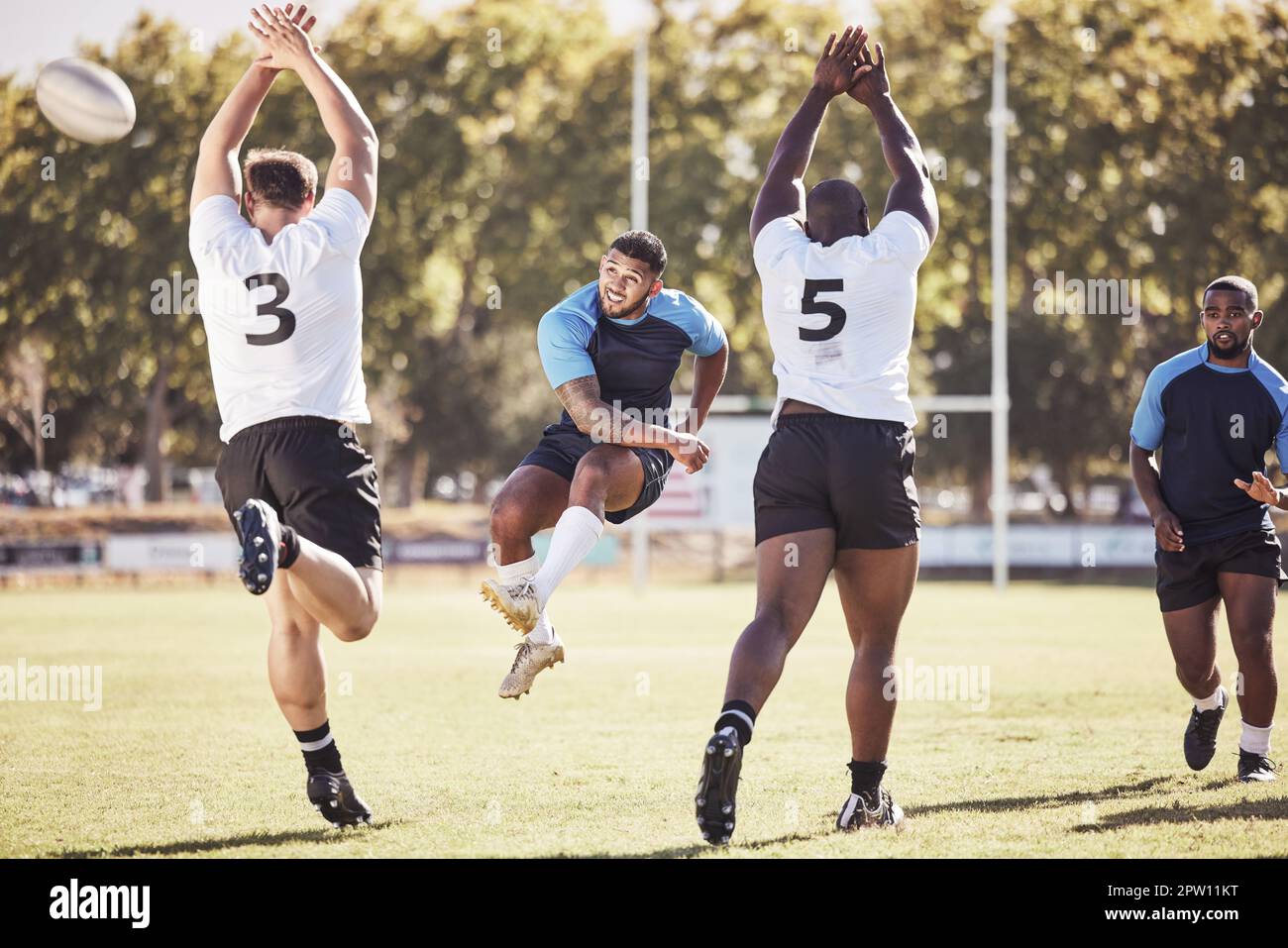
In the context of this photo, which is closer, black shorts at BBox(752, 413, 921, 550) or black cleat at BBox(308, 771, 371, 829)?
black shorts at BBox(752, 413, 921, 550)

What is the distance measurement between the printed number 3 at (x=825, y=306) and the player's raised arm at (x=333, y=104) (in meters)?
1.79

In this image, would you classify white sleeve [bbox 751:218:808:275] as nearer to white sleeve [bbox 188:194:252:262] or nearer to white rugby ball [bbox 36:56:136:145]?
white sleeve [bbox 188:194:252:262]

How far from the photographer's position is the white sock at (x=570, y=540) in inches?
261

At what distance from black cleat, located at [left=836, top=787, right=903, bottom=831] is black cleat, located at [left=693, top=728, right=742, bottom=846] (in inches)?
36.1

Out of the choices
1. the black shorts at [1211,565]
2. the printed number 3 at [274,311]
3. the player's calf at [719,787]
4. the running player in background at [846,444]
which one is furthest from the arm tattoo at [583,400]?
the black shorts at [1211,565]

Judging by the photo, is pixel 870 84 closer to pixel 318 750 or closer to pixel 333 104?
pixel 333 104

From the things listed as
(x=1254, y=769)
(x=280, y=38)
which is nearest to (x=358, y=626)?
(x=280, y=38)

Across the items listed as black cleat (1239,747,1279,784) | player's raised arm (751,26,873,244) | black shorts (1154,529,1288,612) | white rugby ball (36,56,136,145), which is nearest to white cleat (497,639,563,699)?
player's raised arm (751,26,873,244)

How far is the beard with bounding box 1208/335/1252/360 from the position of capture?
7.50 metres

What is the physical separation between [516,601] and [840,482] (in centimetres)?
149

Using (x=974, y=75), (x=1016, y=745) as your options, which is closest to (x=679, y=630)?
(x=1016, y=745)

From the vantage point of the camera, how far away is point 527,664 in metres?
6.41

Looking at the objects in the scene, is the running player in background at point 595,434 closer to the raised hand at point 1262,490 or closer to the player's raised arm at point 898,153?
the player's raised arm at point 898,153

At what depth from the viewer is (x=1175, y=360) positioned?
7621 mm
